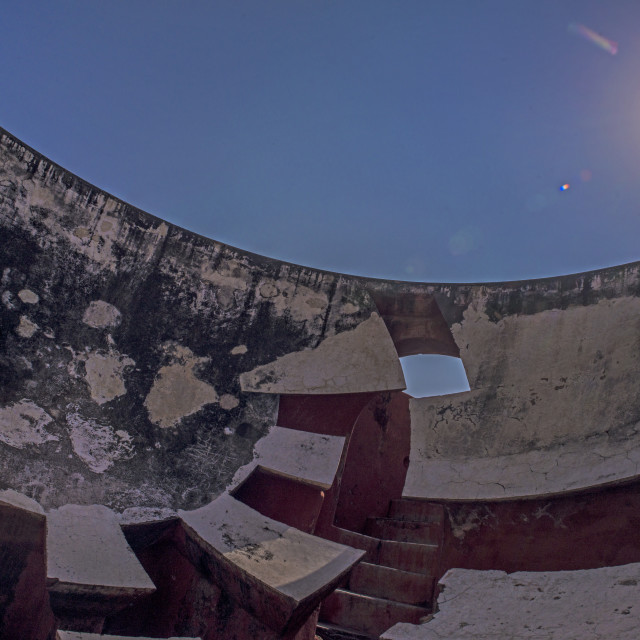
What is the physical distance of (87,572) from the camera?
366 cm

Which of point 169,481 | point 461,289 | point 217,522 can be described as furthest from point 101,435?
point 461,289

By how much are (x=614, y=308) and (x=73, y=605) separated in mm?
4523

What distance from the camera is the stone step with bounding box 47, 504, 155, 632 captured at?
11.7 ft

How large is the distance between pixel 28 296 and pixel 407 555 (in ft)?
14.0

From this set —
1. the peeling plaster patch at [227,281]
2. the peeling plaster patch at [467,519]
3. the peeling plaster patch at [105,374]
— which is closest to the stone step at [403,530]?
the peeling plaster patch at [467,519]

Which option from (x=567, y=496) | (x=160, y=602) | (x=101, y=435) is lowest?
(x=160, y=602)

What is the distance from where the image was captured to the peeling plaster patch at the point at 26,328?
4613mm

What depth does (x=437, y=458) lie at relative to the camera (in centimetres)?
506

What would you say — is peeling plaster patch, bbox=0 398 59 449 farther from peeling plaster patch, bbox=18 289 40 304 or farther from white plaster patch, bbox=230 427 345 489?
white plaster patch, bbox=230 427 345 489

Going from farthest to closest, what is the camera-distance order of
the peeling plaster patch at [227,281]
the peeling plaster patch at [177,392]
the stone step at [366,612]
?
the peeling plaster patch at [227,281] < the stone step at [366,612] < the peeling plaster patch at [177,392]

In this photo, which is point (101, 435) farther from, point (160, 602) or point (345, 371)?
point (345, 371)

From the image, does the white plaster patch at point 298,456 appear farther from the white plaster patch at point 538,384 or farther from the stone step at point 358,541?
the stone step at point 358,541

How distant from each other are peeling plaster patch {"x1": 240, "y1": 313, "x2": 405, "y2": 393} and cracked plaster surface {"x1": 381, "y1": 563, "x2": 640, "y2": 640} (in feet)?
5.68

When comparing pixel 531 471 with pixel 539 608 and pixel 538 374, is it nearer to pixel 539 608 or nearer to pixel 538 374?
pixel 538 374
